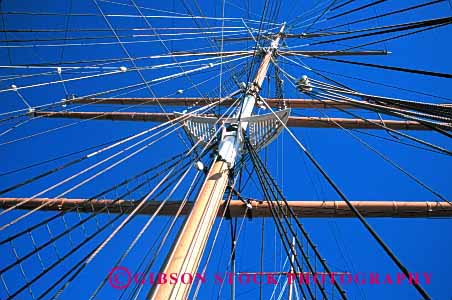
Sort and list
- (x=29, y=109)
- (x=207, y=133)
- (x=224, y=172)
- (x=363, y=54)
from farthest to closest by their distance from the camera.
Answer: (x=363, y=54)
(x=207, y=133)
(x=29, y=109)
(x=224, y=172)

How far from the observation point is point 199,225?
12.5 ft

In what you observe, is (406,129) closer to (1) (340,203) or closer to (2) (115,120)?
(1) (340,203)

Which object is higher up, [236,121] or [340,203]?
[236,121]

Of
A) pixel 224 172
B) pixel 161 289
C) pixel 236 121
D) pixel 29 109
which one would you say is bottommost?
pixel 161 289

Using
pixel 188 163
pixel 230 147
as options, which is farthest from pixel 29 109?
pixel 230 147

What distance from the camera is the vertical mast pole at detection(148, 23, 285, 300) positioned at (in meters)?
3.09

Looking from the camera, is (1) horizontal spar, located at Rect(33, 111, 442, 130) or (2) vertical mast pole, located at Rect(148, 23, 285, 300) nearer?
(2) vertical mast pole, located at Rect(148, 23, 285, 300)

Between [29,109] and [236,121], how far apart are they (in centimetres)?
257

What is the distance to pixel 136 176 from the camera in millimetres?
5312

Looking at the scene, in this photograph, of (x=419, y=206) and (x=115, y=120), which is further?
(x=115, y=120)

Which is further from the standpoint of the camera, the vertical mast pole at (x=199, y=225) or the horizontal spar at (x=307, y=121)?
the horizontal spar at (x=307, y=121)

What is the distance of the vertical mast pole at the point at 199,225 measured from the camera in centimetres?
309

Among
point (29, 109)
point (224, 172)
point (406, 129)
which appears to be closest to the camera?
point (224, 172)

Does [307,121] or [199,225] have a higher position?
[199,225]
